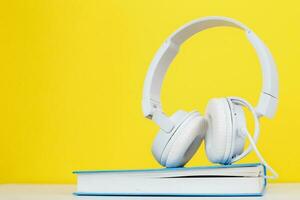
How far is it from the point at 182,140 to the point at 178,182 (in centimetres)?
8

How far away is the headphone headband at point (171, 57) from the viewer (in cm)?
105

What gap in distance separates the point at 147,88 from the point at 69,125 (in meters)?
0.52

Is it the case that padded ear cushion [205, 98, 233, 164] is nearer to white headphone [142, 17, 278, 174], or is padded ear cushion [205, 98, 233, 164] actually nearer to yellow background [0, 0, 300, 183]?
white headphone [142, 17, 278, 174]

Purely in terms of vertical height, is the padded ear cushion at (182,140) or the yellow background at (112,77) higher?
the yellow background at (112,77)

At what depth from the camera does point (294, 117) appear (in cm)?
150

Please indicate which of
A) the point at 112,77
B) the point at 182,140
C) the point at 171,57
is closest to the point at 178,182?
the point at 182,140

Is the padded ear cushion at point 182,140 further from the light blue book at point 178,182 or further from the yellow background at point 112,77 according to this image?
the yellow background at point 112,77

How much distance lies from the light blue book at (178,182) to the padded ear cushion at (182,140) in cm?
5

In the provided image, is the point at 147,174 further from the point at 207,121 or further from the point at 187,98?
the point at 187,98

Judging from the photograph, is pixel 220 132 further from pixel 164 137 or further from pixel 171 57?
pixel 171 57

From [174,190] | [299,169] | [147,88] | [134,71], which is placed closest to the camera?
[174,190]

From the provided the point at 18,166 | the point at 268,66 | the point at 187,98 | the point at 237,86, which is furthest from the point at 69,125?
the point at 268,66

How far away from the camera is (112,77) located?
5.24ft

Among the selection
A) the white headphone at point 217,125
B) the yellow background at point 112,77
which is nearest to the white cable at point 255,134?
the white headphone at point 217,125
